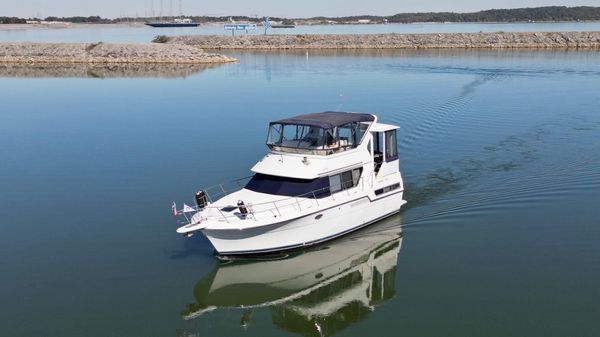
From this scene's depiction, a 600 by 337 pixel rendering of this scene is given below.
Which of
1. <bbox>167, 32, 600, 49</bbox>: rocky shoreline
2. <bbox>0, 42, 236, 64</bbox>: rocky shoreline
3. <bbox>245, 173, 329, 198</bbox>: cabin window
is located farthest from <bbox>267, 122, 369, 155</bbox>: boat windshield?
<bbox>167, 32, 600, 49</bbox>: rocky shoreline

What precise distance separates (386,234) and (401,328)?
19.4 feet

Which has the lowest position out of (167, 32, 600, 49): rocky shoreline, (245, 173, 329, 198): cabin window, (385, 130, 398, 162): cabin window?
(245, 173, 329, 198): cabin window

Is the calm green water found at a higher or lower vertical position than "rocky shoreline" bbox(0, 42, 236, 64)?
lower

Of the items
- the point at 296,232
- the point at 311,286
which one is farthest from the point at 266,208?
the point at 311,286

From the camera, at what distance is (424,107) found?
1602 inches

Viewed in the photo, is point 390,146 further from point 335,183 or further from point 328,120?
point 335,183

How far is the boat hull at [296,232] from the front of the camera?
17016 millimetres

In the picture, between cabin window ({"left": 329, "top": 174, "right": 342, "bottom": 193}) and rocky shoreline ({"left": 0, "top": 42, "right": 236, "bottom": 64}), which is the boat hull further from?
rocky shoreline ({"left": 0, "top": 42, "right": 236, "bottom": 64})

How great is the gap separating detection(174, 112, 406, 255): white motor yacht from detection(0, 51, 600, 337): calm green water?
792mm

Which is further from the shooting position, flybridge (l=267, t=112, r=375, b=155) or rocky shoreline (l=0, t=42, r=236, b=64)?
rocky shoreline (l=0, t=42, r=236, b=64)

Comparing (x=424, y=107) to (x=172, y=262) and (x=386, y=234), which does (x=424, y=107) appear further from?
(x=172, y=262)

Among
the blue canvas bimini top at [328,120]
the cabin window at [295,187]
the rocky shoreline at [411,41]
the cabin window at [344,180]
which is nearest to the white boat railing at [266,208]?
the cabin window at [295,187]

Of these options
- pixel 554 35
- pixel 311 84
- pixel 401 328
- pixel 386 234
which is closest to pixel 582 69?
pixel 311 84

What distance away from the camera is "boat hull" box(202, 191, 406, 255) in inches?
670
